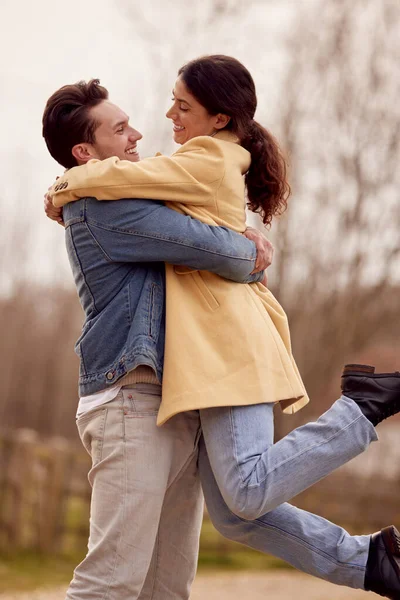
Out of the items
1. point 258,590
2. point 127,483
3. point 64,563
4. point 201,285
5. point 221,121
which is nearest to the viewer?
point 127,483

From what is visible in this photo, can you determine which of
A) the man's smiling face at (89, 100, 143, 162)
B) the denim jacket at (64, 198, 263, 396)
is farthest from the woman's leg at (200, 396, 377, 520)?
the man's smiling face at (89, 100, 143, 162)

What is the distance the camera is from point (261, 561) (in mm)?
10023

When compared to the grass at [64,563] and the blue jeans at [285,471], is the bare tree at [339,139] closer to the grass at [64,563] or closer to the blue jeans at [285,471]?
the grass at [64,563]

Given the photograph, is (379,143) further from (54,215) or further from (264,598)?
(54,215)

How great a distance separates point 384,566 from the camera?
2.64 meters

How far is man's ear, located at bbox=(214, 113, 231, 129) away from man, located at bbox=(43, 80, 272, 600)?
0.30m

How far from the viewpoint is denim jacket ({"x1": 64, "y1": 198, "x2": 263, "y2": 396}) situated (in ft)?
8.36

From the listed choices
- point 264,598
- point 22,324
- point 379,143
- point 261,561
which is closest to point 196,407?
point 264,598

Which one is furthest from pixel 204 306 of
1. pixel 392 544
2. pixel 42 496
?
pixel 42 496

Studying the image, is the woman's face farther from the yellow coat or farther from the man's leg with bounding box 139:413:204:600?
the man's leg with bounding box 139:413:204:600

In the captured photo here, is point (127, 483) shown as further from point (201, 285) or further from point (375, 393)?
point (375, 393)

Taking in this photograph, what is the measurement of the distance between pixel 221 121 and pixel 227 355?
728 millimetres

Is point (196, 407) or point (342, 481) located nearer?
point (196, 407)

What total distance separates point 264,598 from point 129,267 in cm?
530
